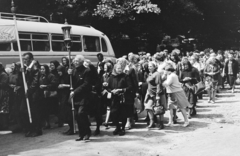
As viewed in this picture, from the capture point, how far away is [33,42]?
14758mm

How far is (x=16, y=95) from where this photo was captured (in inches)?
385

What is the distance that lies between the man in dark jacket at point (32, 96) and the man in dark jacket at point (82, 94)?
1288 millimetres

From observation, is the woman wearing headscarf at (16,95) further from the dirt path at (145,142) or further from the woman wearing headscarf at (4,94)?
the dirt path at (145,142)

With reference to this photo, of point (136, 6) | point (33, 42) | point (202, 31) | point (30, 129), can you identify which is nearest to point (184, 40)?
point (202, 31)

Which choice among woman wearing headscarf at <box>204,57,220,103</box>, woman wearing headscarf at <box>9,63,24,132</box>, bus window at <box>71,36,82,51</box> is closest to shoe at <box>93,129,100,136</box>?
woman wearing headscarf at <box>9,63,24,132</box>

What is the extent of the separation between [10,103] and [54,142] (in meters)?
2.30

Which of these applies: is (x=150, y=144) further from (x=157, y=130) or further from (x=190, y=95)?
(x=190, y=95)

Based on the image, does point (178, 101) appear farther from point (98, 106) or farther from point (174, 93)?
point (98, 106)

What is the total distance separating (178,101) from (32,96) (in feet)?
13.3

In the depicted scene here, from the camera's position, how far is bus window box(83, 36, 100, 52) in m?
17.7

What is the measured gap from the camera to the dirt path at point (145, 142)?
297 inches

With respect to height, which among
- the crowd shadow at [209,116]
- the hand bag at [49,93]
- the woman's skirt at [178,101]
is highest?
the hand bag at [49,93]

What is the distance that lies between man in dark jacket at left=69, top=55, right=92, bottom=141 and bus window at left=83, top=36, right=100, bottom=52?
9.09 metres

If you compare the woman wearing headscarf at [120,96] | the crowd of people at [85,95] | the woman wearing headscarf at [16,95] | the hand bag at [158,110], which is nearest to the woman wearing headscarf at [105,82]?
the crowd of people at [85,95]
